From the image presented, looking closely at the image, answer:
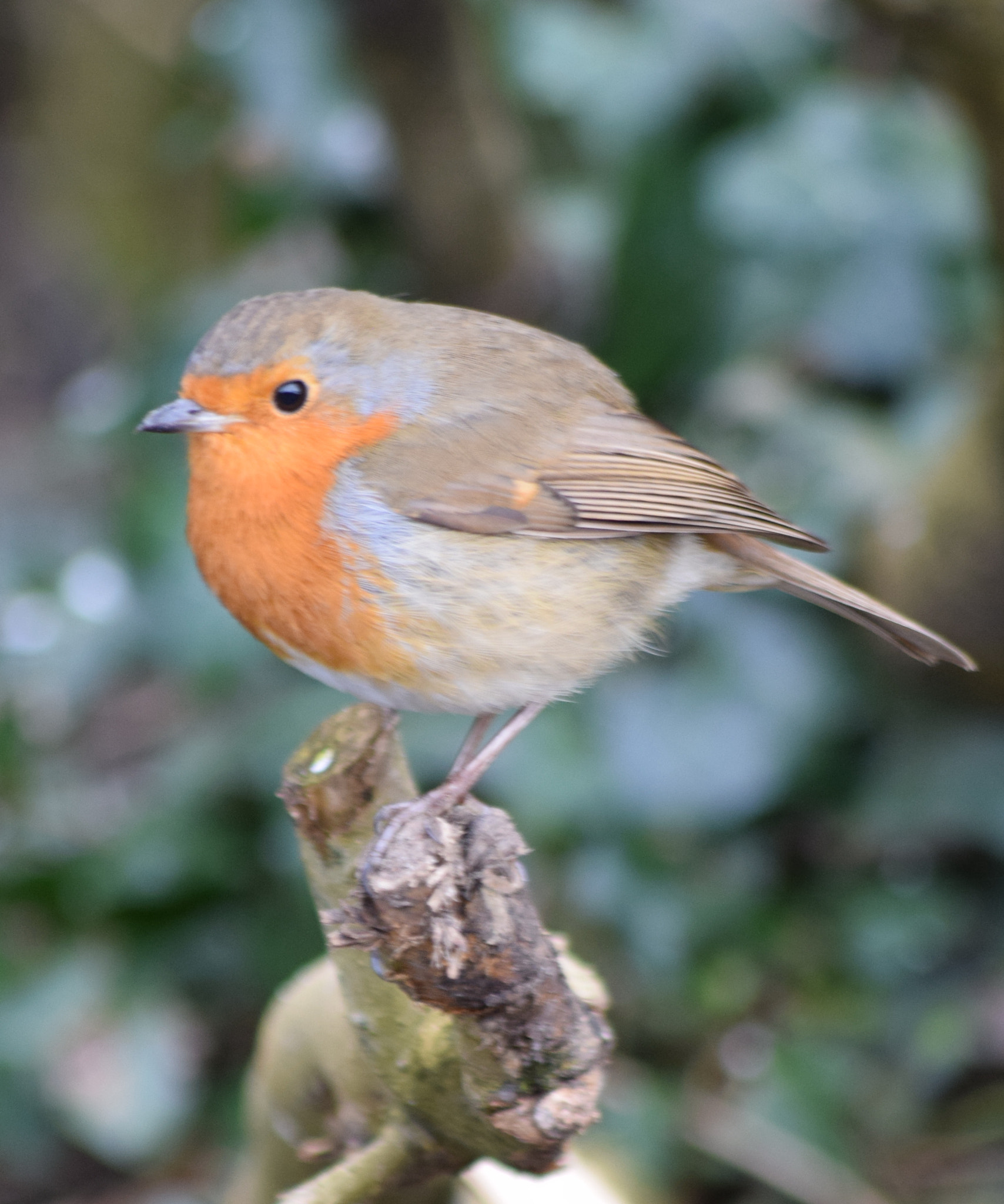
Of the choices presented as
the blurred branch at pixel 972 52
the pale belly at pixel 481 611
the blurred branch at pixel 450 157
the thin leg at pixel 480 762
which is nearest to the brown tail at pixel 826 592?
the pale belly at pixel 481 611

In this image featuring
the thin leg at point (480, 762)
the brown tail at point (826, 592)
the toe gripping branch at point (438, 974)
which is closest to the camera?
the toe gripping branch at point (438, 974)

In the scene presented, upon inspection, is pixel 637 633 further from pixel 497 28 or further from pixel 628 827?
pixel 497 28

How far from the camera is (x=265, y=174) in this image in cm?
396

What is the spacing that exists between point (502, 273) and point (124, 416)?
3.33ft

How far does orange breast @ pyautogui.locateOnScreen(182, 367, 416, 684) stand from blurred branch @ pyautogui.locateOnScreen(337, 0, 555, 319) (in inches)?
66.1

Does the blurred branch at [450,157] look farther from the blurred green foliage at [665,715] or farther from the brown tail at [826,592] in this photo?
the brown tail at [826,592]

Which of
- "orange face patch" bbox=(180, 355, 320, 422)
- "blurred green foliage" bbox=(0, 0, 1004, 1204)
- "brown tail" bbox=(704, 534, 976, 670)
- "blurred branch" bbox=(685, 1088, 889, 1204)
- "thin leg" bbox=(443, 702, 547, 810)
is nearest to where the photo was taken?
"thin leg" bbox=(443, 702, 547, 810)

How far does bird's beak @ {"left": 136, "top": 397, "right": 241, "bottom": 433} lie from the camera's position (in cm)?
205

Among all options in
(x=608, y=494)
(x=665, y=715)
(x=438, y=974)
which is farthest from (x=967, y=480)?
(x=438, y=974)

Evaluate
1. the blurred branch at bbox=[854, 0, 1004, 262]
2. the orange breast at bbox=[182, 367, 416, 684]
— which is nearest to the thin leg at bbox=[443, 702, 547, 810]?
the orange breast at bbox=[182, 367, 416, 684]

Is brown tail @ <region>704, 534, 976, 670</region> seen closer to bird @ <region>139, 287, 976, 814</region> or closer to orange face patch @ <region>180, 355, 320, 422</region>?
bird @ <region>139, 287, 976, 814</region>

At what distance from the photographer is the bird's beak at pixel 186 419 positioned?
80.6 inches

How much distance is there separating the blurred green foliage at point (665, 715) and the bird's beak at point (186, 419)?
115 cm

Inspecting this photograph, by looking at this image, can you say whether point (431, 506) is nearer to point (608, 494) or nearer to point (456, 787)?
point (608, 494)
